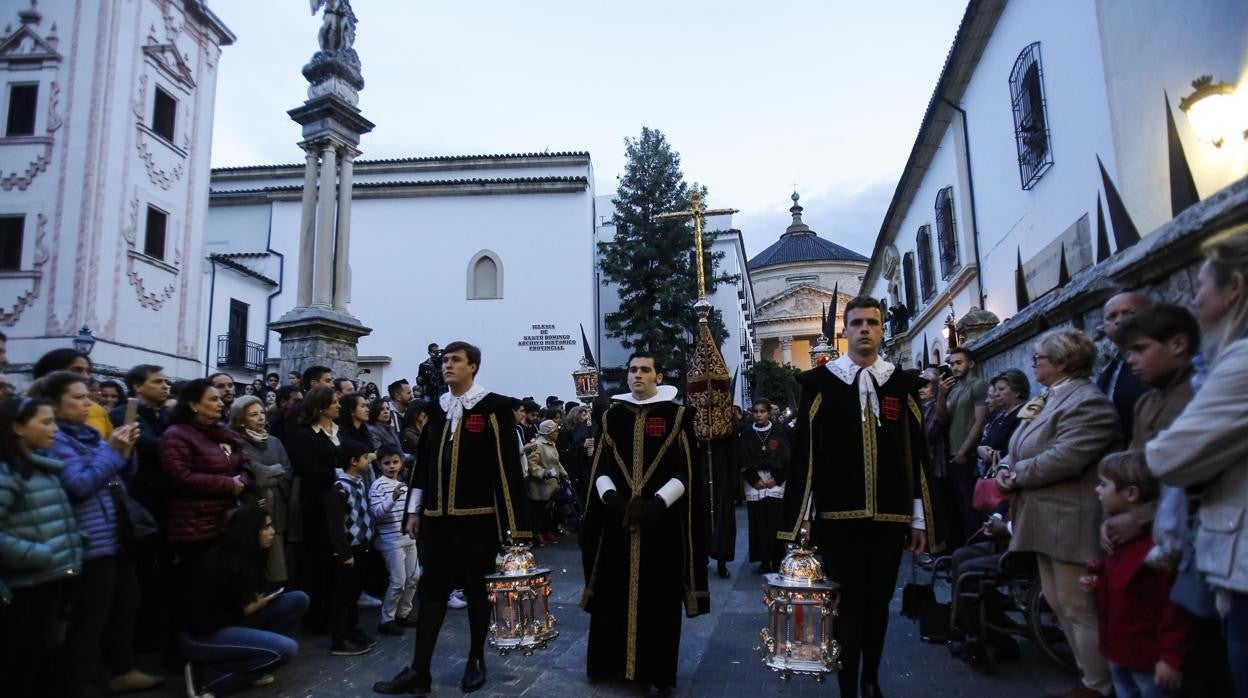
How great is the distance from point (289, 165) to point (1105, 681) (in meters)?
31.8

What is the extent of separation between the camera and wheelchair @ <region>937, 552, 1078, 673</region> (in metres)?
4.37

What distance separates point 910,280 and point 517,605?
23830 mm

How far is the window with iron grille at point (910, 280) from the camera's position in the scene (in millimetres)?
24922

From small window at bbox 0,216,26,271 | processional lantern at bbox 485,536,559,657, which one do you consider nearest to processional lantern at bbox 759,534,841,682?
processional lantern at bbox 485,536,559,657

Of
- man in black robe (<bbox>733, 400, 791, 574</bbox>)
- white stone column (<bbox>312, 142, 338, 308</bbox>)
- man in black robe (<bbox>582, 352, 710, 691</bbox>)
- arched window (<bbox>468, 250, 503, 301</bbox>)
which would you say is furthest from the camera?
arched window (<bbox>468, 250, 503, 301</bbox>)

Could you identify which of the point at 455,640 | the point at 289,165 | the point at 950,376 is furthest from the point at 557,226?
the point at 455,640

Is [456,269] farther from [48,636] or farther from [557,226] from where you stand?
[48,636]

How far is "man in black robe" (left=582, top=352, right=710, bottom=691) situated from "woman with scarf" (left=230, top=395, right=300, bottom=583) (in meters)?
2.29

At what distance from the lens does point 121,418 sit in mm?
5309

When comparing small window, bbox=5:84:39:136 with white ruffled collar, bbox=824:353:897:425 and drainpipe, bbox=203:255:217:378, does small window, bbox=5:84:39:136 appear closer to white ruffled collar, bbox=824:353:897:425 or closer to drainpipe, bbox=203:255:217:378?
drainpipe, bbox=203:255:217:378

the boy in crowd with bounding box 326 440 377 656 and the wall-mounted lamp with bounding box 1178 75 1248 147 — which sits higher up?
the wall-mounted lamp with bounding box 1178 75 1248 147

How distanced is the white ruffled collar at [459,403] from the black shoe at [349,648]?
1835 millimetres

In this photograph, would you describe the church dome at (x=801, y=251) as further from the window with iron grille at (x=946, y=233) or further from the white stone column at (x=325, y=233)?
the white stone column at (x=325, y=233)

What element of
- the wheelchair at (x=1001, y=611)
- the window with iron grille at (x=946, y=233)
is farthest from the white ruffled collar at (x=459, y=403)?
the window with iron grille at (x=946, y=233)
